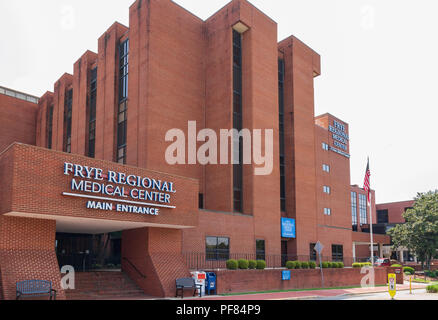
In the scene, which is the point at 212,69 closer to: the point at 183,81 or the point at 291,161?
the point at 183,81

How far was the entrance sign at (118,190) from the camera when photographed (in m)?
20.2

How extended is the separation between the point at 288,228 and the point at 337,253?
11.6 metres

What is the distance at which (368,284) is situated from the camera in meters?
39.8

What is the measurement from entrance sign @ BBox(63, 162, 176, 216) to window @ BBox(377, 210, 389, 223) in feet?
272

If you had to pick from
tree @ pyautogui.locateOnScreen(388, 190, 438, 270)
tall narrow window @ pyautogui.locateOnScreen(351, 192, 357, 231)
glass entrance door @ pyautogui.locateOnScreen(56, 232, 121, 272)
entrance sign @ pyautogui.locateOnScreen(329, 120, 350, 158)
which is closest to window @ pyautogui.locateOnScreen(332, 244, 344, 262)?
entrance sign @ pyautogui.locateOnScreen(329, 120, 350, 158)

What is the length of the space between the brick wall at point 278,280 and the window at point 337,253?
6277mm

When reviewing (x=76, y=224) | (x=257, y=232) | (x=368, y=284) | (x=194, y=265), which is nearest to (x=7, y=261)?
(x=76, y=224)

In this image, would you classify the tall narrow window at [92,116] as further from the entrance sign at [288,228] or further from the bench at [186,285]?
the bench at [186,285]

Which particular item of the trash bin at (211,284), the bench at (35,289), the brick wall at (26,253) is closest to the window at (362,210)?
the trash bin at (211,284)

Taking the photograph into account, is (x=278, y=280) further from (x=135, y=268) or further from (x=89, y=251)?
(x=89, y=251)

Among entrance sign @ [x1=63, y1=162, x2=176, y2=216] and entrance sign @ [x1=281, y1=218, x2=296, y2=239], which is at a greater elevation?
entrance sign @ [x1=63, y1=162, x2=176, y2=216]

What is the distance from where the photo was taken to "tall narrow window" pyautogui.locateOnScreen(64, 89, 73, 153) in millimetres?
47322

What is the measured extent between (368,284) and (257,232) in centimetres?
1289

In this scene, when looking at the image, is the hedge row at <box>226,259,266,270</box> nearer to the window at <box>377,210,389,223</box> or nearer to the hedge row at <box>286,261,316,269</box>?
the hedge row at <box>286,261,316,269</box>
